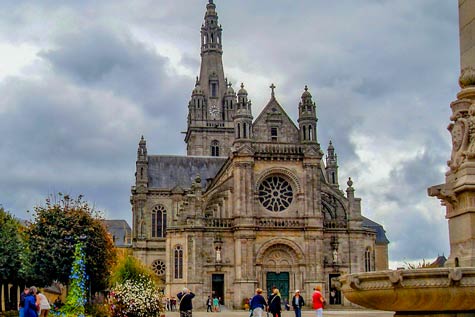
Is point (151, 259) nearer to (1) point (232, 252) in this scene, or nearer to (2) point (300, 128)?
(1) point (232, 252)

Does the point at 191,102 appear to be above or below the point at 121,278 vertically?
above

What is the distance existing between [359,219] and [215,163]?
70.4 feet

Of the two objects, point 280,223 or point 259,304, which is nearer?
point 259,304

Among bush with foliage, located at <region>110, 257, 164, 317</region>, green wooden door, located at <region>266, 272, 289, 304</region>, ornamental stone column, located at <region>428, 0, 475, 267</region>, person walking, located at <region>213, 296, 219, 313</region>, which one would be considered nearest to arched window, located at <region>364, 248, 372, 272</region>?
green wooden door, located at <region>266, 272, 289, 304</region>

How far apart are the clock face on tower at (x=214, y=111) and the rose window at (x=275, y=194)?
106 feet

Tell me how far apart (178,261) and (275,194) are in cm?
969

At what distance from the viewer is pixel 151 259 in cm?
7631

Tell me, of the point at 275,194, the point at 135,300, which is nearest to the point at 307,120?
the point at 275,194

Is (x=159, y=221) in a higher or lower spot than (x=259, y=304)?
higher

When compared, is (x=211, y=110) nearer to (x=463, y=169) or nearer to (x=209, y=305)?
(x=209, y=305)

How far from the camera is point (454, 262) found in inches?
452

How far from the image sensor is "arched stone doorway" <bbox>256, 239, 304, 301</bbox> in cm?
6306

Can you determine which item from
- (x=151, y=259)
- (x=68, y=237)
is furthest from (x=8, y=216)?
(x=151, y=259)

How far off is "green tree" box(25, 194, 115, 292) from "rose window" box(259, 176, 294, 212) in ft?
72.7
